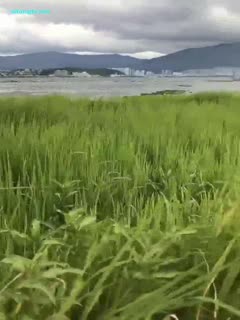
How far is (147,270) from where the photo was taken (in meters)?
0.98

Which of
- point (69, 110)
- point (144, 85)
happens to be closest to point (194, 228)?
point (69, 110)

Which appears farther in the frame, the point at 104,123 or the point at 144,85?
the point at 144,85

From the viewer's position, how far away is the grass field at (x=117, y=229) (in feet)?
3.00

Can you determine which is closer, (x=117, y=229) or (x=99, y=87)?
(x=117, y=229)

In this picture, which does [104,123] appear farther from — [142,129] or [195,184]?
[195,184]

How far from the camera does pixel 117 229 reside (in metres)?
1.05

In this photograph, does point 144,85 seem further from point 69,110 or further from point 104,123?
point 104,123

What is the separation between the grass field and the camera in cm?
91

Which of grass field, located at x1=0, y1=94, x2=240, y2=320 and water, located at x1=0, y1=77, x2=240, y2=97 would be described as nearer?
grass field, located at x1=0, y1=94, x2=240, y2=320

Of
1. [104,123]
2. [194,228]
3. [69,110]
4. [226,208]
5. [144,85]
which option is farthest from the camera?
[144,85]

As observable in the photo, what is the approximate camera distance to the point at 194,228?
111 cm

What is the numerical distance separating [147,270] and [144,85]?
8281 mm

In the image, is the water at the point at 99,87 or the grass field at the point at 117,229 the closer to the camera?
the grass field at the point at 117,229

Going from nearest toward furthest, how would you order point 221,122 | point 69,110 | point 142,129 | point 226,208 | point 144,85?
1. point 226,208
2. point 142,129
3. point 221,122
4. point 69,110
5. point 144,85
